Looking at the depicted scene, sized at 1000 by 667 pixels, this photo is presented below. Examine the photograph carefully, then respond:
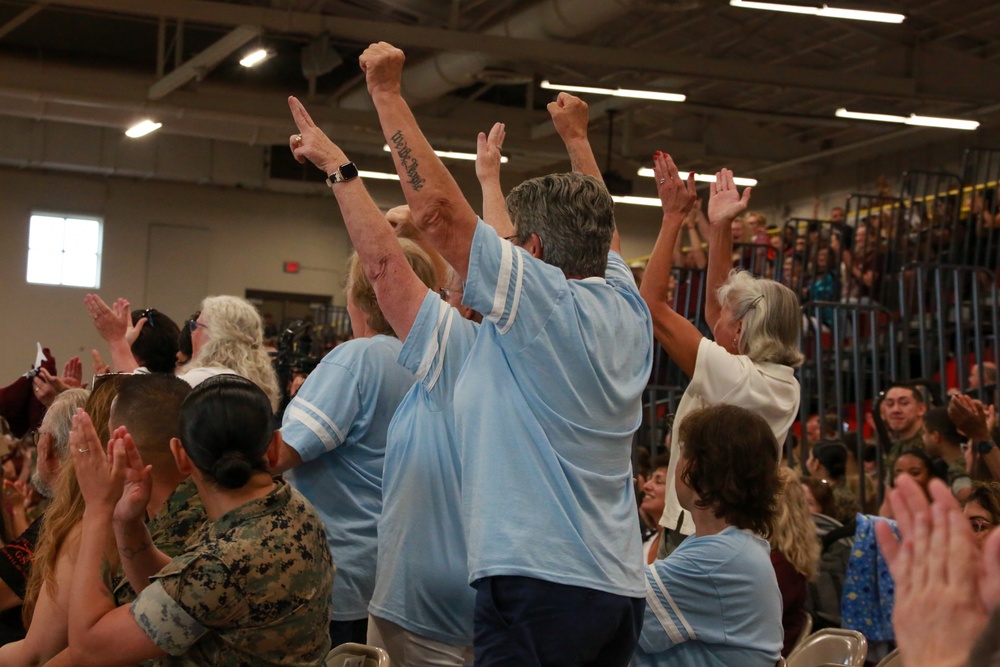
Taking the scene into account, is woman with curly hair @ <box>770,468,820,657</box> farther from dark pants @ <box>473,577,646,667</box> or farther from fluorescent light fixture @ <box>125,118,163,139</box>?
fluorescent light fixture @ <box>125,118,163,139</box>

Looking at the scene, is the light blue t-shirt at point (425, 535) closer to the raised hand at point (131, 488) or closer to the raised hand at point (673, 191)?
the raised hand at point (131, 488)

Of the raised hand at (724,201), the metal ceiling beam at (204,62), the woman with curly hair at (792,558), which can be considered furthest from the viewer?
the metal ceiling beam at (204,62)

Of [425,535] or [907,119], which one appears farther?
[907,119]

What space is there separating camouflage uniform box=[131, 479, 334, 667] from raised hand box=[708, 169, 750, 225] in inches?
61.3

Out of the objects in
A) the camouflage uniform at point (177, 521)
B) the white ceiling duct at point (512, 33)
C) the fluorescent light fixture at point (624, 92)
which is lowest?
the camouflage uniform at point (177, 521)

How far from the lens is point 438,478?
2.27m

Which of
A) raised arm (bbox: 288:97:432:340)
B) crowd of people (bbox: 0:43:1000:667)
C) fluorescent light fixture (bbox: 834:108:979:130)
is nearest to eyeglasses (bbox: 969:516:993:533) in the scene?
crowd of people (bbox: 0:43:1000:667)

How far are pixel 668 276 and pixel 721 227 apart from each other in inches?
15.1

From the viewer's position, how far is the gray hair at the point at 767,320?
282cm

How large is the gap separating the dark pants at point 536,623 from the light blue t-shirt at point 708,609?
0.42 m

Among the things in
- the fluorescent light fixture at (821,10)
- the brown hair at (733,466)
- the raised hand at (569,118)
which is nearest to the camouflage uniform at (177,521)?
the brown hair at (733,466)

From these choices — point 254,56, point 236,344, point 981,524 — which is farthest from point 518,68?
point 981,524

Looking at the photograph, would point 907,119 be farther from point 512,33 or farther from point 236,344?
point 236,344

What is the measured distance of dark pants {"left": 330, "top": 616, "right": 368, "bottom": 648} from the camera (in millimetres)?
→ 2543
